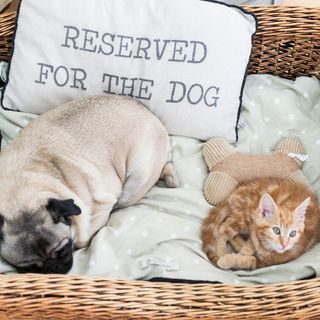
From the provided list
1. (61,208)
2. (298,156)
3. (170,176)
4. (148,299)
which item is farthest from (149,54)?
(148,299)

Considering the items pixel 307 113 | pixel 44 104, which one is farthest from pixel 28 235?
pixel 307 113

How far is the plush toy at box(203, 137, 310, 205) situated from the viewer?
1995 mm

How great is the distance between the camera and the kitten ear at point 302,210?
173 centimetres

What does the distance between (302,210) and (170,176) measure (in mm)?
537

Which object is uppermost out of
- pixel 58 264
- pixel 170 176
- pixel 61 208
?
pixel 61 208

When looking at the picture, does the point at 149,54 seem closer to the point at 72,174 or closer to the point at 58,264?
the point at 72,174

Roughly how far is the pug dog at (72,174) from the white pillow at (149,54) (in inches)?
4.4

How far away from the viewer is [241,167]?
6.65ft

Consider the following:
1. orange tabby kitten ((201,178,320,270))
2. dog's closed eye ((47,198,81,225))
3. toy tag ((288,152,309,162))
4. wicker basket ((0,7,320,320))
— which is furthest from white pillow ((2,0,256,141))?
Result: wicker basket ((0,7,320,320))

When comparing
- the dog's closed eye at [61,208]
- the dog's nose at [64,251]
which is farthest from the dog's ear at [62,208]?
the dog's nose at [64,251]

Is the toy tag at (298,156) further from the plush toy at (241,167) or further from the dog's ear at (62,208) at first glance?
the dog's ear at (62,208)

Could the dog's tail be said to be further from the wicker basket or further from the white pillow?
the wicker basket

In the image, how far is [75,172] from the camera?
1.87m

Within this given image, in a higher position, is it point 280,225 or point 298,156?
point 298,156
